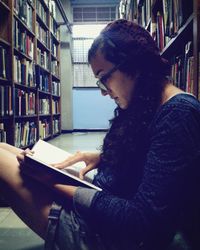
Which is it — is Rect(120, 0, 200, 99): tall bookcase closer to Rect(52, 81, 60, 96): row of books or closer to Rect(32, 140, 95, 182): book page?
Rect(32, 140, 95, 182): book page

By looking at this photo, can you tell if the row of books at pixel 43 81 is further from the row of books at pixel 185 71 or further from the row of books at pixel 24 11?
the row of books at pixel 185 71

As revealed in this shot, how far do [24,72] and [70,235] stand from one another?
9.19ft

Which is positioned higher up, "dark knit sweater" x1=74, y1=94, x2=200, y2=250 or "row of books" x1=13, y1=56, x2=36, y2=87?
"row of books" x1=13, y1=56, x2=36, y2=87

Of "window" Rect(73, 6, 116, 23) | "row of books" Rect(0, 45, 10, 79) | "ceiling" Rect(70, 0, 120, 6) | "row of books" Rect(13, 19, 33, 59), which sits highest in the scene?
"ceiling" Rect(70, 0, 120, 6)

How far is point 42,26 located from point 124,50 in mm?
4297

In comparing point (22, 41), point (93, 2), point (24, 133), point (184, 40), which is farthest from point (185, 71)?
point (93, 2)

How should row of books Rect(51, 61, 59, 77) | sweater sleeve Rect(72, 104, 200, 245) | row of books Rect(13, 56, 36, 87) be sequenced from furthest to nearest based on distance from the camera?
1. row of books Rect(51, 61, 59, 77)
2. row of books Rect(13, 56, 36, 87)
3. sweater sleeve Rect(72, 104, 200, 245)

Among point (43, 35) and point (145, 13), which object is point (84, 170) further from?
point (43, 35)

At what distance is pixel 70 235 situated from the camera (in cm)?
77

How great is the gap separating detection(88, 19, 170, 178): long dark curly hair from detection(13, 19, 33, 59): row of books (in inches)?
92.1

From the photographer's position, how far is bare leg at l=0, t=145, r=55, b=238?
2.81 ft

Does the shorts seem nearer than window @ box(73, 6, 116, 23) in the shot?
Yes

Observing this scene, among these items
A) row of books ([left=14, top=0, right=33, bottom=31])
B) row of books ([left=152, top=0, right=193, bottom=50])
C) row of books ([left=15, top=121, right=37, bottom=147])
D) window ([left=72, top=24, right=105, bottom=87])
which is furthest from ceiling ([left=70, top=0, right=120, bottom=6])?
row of books ([left=152, top=0, right=193, bottom=50])

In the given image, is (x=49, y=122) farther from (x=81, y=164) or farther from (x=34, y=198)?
(x=34, y=198)
